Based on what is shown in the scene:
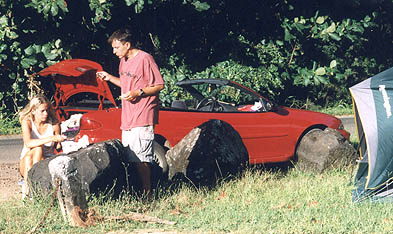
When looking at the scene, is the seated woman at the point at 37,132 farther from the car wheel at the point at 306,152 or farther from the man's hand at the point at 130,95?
the car wheel at the point at 306,152

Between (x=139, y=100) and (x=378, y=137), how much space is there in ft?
9.71

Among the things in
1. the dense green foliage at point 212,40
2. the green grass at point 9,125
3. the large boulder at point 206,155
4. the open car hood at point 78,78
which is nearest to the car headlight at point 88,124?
the large boulder at point 206,155

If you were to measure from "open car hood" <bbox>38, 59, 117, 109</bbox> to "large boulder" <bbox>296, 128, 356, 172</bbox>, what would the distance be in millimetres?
4996

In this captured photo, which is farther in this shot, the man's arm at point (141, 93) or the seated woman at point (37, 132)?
the seated woman at point (37, 132)

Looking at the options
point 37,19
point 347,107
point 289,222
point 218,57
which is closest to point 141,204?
point 289,222

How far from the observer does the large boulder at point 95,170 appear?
268 inches

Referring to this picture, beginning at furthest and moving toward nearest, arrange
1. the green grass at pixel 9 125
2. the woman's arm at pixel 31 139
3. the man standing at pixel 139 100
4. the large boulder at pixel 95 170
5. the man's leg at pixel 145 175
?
the green grass at pixel 9 125
the woman's arm at pixel 31 139
the man's leg at pixel 145 175
the man standing at pixel 139 100
the large boulder at pixel 95 170

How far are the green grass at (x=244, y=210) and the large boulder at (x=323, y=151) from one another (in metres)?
0.94

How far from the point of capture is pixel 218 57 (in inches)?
685

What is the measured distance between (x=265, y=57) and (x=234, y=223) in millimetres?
11448

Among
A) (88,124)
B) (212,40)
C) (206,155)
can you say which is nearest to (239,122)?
(206,155)

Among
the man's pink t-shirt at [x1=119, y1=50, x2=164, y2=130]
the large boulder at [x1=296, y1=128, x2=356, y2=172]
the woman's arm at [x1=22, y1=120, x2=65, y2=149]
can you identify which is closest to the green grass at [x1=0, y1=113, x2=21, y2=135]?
the woman's arm at [x1=22, y1=120, x2=65, y2=149]

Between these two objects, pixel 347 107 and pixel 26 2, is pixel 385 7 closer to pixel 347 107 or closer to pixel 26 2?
pixel 347 107

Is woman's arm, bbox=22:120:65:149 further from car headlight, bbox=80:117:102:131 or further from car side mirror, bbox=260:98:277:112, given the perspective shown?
car side mirror, bbox=260:98:277:112
